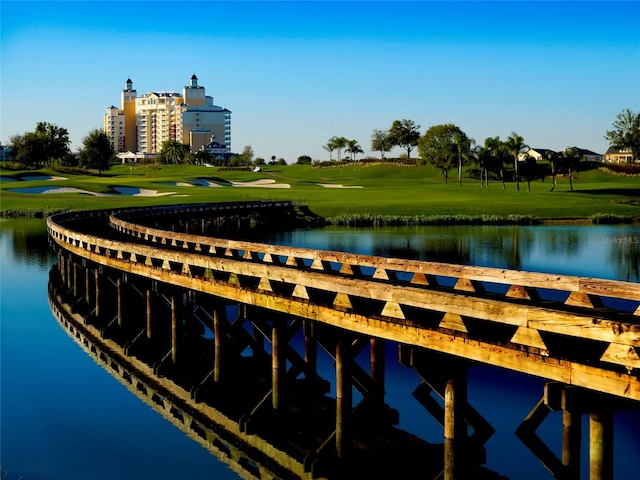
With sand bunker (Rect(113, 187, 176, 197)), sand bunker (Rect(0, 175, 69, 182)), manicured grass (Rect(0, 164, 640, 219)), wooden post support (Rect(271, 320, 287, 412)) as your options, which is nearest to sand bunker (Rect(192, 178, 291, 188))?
manicured grass (Rect(0, 164, 640, 219))

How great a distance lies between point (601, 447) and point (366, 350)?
16.1 m

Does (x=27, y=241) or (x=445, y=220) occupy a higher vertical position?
(x=445, y=220)

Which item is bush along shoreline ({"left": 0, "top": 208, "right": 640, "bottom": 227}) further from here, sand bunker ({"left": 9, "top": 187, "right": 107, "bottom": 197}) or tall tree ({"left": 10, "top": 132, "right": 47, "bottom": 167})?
tall tree ({"left": 10, "top": 132, "right": 47, "bottom": 167})

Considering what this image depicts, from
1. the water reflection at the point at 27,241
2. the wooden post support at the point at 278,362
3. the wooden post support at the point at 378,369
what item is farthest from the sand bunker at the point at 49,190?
the wooden post support at the point at 378,369

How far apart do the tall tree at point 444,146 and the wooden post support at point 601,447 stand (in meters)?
138

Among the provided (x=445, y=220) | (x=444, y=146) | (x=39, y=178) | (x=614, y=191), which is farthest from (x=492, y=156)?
(x=39, y=178)

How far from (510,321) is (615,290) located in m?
3.30

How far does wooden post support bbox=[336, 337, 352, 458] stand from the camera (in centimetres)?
1764

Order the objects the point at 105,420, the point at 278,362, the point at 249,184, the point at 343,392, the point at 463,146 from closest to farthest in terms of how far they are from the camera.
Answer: the point at 343,392, the point at 278,362, the point at 105,420, the point at 463,146, the point at 249,184

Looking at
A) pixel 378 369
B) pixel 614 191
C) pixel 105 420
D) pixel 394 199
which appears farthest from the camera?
pixel 614 191

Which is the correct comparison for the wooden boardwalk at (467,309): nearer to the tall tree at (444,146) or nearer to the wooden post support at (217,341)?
the wooden post support at (217,341)

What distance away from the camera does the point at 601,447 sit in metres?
12.5

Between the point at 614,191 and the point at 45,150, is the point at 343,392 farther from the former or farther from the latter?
the point at 45,150

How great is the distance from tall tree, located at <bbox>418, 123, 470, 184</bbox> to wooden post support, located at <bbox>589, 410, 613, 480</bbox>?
138421 mm
